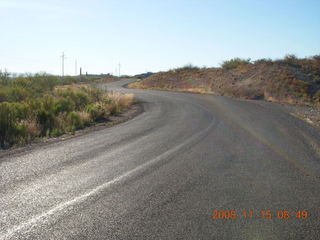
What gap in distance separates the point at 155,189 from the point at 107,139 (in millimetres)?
5005

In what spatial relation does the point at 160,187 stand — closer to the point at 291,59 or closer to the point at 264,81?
the point at 264,81

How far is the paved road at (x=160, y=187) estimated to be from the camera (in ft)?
14.3

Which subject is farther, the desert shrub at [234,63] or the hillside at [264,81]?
the desert shrub at [234,63]

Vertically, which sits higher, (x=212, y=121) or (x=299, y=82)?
(x=299, y=82)

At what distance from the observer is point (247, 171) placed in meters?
7.05

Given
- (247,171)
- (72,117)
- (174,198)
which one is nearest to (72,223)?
(174,198)

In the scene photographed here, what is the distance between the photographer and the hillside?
29719 mm

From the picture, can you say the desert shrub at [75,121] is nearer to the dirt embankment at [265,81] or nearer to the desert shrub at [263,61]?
the dirt embankment at [265,81]

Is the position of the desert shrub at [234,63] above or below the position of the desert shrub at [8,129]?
above

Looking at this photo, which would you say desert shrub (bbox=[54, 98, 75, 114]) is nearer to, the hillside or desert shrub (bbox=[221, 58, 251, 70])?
the hillside

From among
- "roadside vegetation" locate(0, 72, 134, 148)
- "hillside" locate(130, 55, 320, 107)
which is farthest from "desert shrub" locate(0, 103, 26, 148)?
"hillside" locate(130, 55, 320, 107)

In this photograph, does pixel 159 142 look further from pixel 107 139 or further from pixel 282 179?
pixel 282 179
